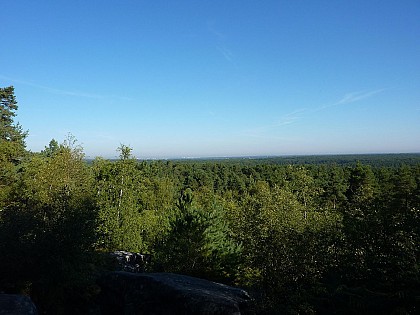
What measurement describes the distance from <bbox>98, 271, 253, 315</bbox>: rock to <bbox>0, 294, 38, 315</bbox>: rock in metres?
4.36

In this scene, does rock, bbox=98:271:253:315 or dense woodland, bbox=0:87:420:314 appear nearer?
dense woodland, bbox=0:87:420:314

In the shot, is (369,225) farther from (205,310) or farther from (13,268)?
(13,268)

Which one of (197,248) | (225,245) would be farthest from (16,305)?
(225,245)

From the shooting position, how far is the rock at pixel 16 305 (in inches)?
465

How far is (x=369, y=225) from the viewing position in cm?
1338

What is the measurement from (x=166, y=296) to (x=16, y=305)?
589 cm

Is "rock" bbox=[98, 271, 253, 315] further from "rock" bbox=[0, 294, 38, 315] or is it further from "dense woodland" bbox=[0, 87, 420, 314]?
"rock" bbox=[0, 294, 38, 315]

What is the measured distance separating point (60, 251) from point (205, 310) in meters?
8.36

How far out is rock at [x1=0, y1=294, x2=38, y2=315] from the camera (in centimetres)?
1180

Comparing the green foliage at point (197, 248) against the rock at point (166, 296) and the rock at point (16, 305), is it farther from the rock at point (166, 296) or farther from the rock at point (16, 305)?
the rock at point (16, 305)

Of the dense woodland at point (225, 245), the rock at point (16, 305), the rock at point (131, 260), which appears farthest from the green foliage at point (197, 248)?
the rock at point (16, 305)

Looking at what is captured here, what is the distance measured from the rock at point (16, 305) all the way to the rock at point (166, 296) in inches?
172

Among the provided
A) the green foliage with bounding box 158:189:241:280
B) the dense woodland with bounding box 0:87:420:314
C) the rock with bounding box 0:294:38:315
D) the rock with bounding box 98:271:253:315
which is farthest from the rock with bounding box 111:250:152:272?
the rock with bounding box 0:294:38:315

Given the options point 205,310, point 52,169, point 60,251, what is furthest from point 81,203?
point 205,310
